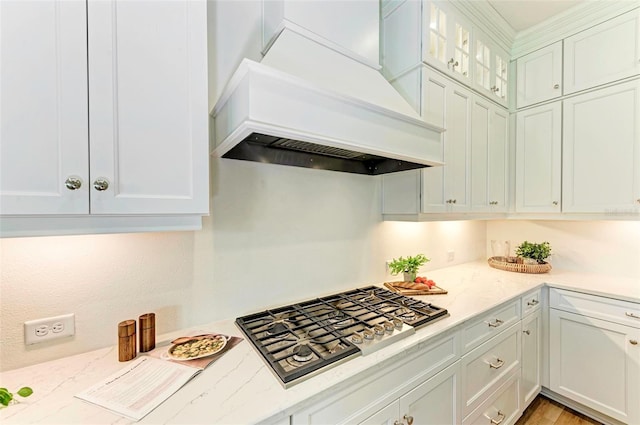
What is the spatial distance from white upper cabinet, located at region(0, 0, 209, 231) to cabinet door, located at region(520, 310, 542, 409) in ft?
7.44

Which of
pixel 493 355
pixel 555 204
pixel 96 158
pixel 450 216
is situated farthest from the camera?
pixel 555 204

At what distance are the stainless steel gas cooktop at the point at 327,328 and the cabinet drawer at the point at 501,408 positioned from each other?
0.68 meters

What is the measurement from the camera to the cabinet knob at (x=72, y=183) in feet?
2.33

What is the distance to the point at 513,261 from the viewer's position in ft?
8.02

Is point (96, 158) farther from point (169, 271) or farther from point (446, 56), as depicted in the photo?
point (446, 56)

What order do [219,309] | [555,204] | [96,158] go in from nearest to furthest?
1. [96,158]
2. [219,309]
3. [555,204]

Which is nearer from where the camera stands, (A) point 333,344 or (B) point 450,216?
(A) point 333,344

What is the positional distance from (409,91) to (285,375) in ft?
5.53

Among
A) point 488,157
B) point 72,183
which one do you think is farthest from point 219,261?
point 488,157

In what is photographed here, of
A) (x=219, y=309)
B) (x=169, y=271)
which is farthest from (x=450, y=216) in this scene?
(x=169, y=271)

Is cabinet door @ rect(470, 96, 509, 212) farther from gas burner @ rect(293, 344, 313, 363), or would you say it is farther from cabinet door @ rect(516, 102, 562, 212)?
gas burner @ rect(293, 344, 313, 363)

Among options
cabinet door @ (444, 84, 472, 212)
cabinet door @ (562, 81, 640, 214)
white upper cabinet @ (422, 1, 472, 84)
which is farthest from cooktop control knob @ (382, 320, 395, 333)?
cabinet door @ (562, 81, 640, 214)

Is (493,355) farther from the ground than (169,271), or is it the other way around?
(169,271)

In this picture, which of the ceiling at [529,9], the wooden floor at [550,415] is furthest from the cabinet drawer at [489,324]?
the ceiling at [529,9]
